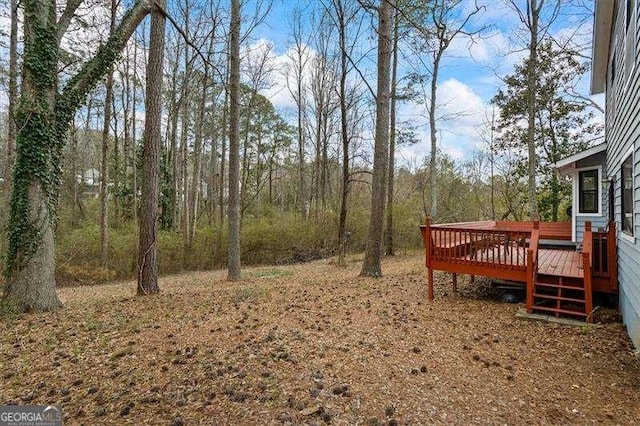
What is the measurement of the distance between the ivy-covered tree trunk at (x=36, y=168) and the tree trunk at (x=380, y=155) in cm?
627

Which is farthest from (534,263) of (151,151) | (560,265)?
(151,151)

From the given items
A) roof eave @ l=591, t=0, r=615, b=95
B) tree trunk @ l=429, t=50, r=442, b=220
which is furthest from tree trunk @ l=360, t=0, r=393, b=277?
tree trunk @ l=429, t=50, r=442, b=220

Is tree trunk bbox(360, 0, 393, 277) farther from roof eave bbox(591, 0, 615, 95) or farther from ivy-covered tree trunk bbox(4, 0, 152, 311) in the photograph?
ivy-covered tree trunk bbox(4, 0, 152, 311)

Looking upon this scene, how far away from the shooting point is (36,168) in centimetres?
559

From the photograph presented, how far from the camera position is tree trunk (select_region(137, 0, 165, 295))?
6656mm

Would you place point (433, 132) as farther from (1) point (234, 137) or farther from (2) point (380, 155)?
(1) point (234, 137)

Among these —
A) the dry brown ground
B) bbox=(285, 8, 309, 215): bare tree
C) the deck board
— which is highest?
bbox=(285, 8, 309, 215): bare tree

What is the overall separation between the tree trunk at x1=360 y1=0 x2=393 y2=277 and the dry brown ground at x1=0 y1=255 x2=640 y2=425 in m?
3.15

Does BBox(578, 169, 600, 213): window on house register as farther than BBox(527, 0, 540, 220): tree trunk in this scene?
No

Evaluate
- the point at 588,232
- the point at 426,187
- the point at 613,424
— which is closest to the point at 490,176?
the point at 426,187

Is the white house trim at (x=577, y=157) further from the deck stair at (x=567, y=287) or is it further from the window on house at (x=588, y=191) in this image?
the deck stair at (x=567, y=287)

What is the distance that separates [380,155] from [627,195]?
190 inches

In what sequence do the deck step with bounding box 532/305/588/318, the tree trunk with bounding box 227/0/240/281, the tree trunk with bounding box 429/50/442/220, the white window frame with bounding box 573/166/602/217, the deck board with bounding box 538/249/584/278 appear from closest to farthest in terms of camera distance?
the deck step with bounding box 532/305/588/318, the deck board with bounding box 538/249/584/278, the white window frame with bounding box 573/166/602/217, the tree trunk with bounding box 227/0/240/281, the tree trunk with bounding box 429/50/442/220

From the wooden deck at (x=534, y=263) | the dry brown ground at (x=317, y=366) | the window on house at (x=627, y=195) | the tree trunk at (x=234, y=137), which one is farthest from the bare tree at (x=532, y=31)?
the tree trunk at (x=234, y=137)
